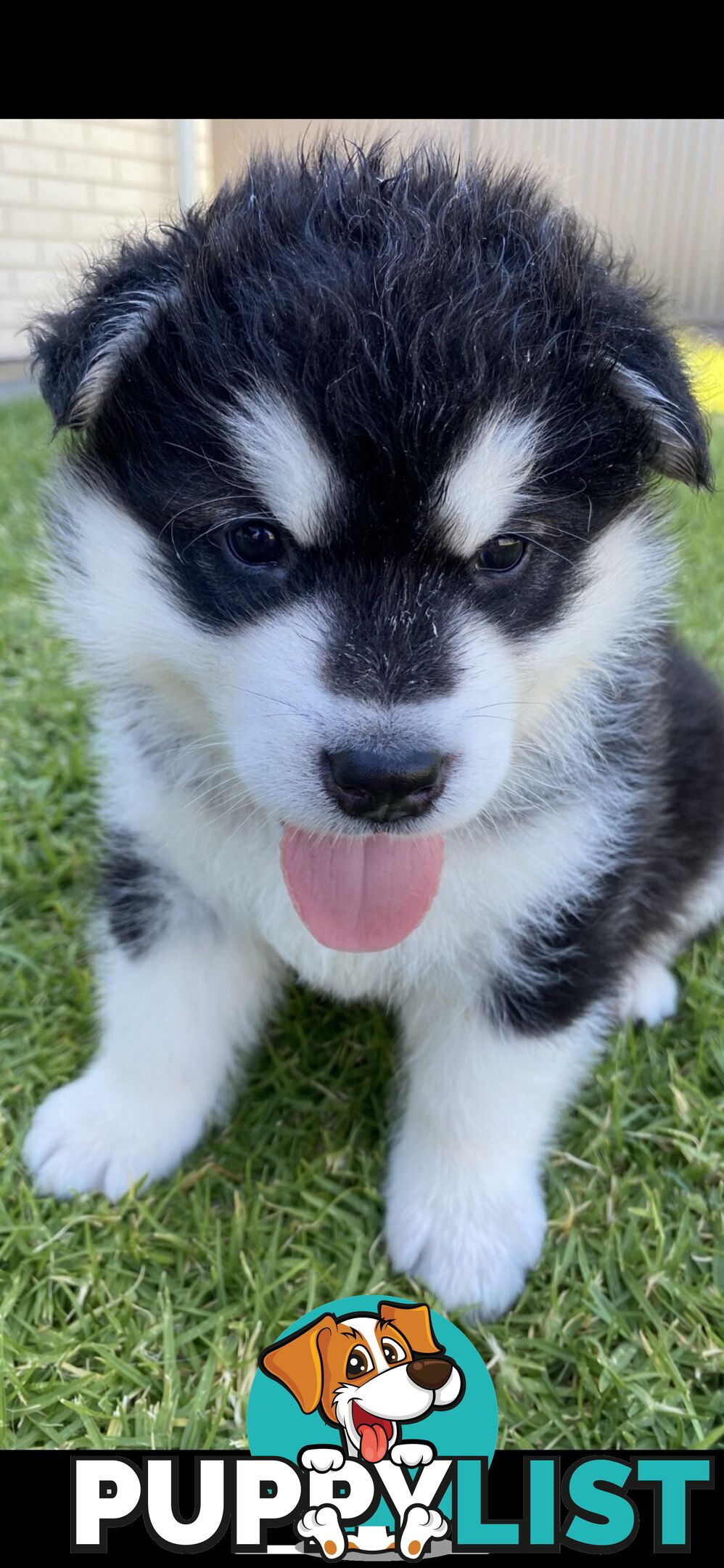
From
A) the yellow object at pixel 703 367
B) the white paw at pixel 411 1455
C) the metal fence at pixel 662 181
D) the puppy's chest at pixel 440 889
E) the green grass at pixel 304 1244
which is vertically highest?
the metal fence at pixel 662 181

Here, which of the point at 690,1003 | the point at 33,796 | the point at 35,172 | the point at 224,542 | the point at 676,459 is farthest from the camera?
the point at 35,172

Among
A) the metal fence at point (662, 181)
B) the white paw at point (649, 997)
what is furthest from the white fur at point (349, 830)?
the metal fence at point (662, 181)

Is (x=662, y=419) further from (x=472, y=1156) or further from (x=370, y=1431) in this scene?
(x=370, y=1431)

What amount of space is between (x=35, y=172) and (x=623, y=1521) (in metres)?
7.95

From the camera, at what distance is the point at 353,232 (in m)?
1.49

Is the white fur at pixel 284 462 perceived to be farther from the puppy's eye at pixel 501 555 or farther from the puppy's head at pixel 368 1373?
the puppy's head at pixel 368 1373

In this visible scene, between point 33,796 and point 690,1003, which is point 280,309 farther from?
point 33,796

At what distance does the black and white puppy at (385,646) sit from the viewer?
4.57 feet

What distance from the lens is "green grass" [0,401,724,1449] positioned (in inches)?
64.4

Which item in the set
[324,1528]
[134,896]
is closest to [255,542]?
[134,896]

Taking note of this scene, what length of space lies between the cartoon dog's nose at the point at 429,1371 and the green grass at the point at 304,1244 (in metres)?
0.26

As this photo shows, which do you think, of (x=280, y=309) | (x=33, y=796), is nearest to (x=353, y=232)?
(x=280, y=309)

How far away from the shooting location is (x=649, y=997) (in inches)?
94.8

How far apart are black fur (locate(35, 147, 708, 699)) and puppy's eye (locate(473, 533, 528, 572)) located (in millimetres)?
20
